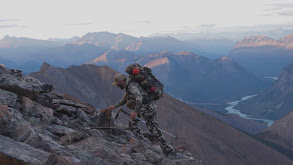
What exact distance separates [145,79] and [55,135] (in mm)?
2817

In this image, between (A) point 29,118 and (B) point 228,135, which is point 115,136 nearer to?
(A) point 29,118

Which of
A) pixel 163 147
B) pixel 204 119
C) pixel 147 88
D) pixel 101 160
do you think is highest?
pixel 147 88

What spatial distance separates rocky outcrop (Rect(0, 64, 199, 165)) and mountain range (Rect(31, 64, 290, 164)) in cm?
4519

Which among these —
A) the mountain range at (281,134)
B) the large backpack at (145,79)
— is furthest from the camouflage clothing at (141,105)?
the mountain range at (281,134)

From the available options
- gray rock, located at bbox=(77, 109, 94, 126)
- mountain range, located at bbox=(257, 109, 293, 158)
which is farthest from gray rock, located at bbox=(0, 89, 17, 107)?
mountain range, located at bbox=(257, 109, 293, 158)

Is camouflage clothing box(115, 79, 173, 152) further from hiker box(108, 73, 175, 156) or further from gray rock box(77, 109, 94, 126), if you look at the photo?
gray rock box(77, 109, 94, 126)

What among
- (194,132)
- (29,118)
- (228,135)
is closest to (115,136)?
(29,118)

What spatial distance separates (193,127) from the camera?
209ft

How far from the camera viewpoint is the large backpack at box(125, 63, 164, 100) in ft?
28.6

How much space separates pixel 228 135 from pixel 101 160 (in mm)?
64497

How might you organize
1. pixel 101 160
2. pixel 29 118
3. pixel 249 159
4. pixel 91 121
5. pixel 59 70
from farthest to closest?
pixel 59 70, pixel 249 159, pixel 91 121, pixel 29 118, pixel 101 160

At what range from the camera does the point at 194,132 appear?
6153 cm

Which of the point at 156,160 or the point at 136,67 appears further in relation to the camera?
the point at 136,67

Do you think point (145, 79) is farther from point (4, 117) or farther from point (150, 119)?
point (4, 117)
